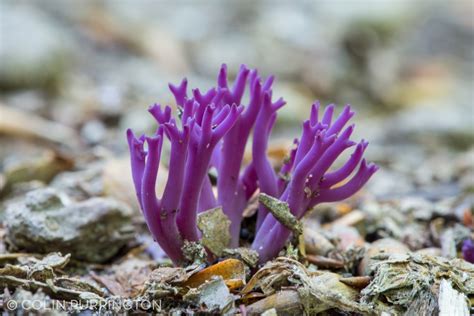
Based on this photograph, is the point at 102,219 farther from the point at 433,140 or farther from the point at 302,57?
the point at 302,57

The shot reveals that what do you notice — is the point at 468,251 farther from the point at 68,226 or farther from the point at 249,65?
the point at 249,65

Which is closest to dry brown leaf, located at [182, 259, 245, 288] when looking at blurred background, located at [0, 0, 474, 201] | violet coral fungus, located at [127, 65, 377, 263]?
violet coral fungus, located at [127, 65, 377, 263]

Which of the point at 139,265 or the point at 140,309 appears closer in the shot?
the point at 140,309

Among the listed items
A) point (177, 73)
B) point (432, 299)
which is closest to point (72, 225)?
point (432, 299)

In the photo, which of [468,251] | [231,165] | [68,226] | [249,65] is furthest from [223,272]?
[249,65]

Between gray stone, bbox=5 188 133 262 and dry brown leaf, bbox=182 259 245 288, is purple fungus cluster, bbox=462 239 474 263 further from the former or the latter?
gray stone, bbox=5 188 133 262

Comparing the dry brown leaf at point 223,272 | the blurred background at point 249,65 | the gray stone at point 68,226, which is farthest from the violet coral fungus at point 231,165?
the blurred background at point 249,65
